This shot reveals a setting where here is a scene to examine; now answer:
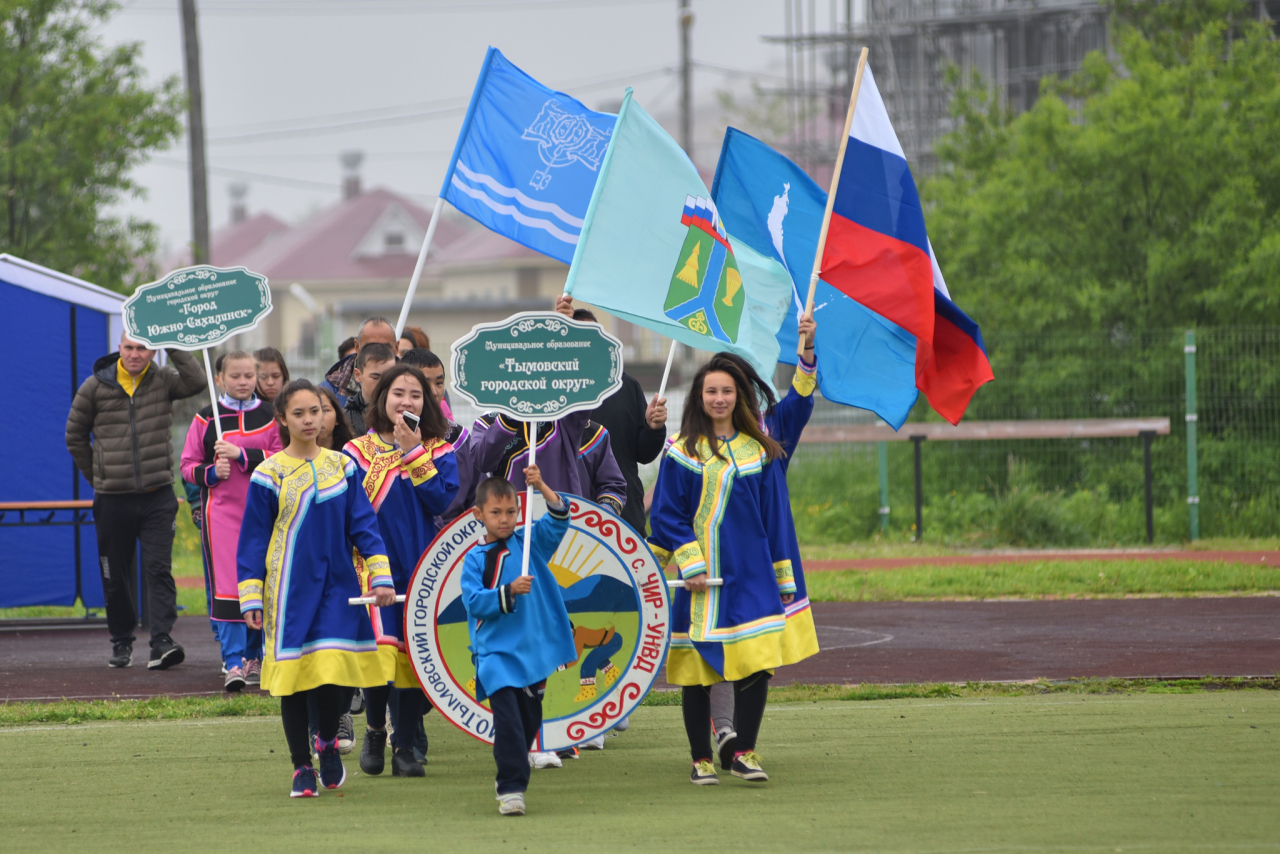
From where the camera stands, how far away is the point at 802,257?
7172 mm

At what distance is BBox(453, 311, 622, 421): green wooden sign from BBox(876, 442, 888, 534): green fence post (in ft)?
34.9

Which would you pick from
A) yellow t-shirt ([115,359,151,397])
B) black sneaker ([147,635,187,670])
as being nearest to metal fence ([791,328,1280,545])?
black sneaker ([147,635,187,670])

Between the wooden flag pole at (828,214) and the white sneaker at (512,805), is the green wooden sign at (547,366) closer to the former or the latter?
the wooden flag pole at (828,214)

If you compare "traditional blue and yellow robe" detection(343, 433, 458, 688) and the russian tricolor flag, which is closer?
"traditional blue and yellow robe" detection(343, 433, 458, 688)

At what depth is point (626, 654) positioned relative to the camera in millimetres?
6129

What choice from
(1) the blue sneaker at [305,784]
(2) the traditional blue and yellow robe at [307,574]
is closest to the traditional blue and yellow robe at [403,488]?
(2) the traditional blue and yellow robe at [307,574]

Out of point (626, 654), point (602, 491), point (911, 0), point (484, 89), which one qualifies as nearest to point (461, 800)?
point (626, 654)

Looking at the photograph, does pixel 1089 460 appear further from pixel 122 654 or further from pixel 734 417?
pixel 734 417

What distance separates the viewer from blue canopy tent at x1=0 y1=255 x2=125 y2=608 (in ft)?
36.9

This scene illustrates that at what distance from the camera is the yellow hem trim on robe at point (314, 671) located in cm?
569

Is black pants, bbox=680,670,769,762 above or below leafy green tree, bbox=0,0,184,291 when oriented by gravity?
below

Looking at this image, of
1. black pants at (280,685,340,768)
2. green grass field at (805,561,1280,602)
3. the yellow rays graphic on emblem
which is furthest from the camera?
green grass field at (805,561,1280,602)

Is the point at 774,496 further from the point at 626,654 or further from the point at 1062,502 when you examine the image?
the point at 1062,502

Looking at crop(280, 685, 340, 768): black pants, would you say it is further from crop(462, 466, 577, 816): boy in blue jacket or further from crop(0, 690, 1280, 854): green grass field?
crop(462, 466, 577, 816): boy in blue jacket
